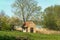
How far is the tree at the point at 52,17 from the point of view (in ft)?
208

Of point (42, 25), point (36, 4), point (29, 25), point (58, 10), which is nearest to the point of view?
point (29, 25)

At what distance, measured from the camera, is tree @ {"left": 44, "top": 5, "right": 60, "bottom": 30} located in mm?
63469

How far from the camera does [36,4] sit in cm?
6225

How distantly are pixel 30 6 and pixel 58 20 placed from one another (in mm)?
9908

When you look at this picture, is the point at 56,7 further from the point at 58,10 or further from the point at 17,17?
the point at 17,17

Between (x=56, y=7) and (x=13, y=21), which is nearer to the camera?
(x=13, y=21)

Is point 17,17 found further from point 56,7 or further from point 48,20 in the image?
point 56,7

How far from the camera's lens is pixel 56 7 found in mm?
71625

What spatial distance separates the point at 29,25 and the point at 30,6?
8732 mm

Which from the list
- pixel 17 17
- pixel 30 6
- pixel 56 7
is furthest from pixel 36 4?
pixel 56 7

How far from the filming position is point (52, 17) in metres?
67.3

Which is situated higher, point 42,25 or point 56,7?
point 56,7

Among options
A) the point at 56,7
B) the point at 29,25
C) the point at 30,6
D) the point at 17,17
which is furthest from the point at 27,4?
the point at 56,7

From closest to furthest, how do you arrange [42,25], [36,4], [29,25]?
[29,25]
[36,4]
[42,25]
